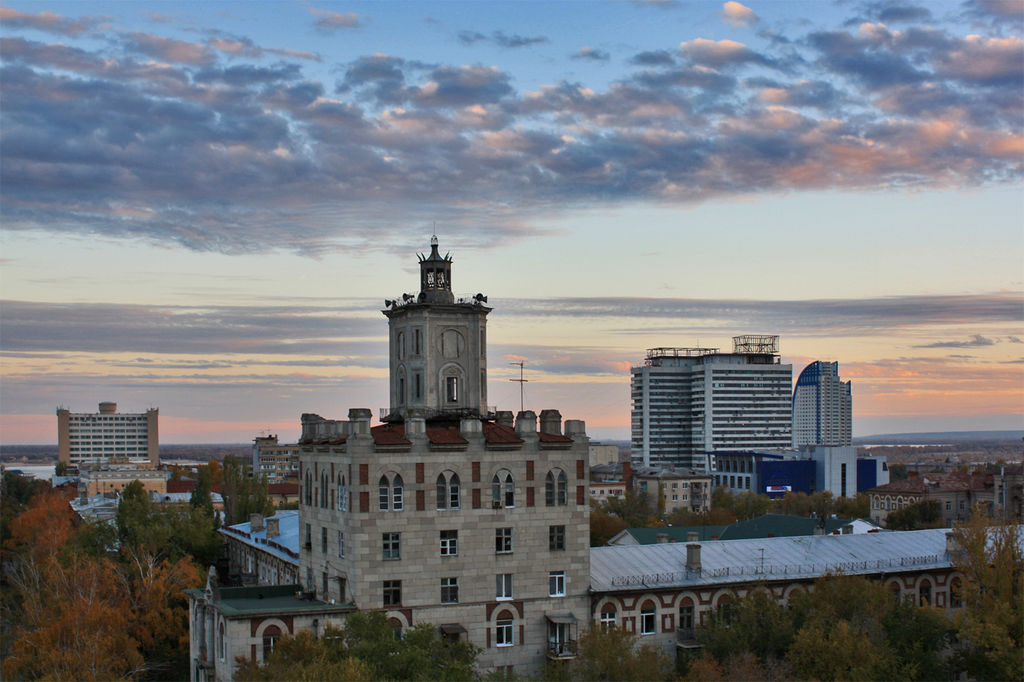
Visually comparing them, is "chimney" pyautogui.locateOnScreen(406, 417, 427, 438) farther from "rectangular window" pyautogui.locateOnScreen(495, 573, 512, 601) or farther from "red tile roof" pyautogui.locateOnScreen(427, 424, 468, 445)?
"rectangular window" pyautogui.locateOnScreen(495, 573, 512, 601)

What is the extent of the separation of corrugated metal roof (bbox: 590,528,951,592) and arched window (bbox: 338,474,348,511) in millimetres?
16059

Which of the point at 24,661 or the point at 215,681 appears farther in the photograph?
the point at 24,661

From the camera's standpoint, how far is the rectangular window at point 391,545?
209 ft

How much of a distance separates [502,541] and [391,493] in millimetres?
7362

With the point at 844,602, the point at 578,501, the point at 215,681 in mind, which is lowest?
the point at 215,681

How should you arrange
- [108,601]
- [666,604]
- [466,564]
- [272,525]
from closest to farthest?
[466,564], [666,604], [108,601], [272,525]

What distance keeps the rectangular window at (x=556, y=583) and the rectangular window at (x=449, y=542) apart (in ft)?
20.8

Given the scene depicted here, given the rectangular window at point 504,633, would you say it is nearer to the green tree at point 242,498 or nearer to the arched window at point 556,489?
the arched window at point 556,489

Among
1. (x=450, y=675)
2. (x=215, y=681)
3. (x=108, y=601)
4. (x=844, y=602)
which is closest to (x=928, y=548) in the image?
(x=844, y=602)

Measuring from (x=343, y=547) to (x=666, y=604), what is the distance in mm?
20381

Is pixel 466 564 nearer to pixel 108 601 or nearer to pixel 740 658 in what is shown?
pixel 740 658

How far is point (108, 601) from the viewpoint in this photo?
261 ft

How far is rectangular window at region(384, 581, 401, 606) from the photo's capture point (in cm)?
6350

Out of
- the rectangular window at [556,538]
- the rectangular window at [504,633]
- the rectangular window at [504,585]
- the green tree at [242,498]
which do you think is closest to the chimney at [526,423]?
the rectangular window at [556,538]
